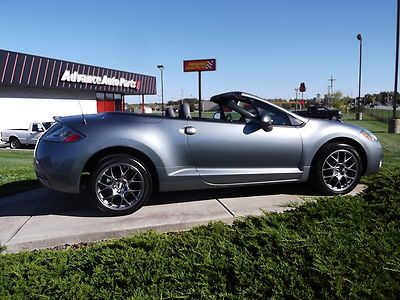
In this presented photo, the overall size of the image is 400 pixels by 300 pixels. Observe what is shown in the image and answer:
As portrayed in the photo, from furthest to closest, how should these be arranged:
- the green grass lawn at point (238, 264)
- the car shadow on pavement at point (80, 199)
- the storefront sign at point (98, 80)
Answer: the storefront sign at point (98, 80), the car shadow on pavement at point (80, 199), the green grass lawn at point (238, 264)

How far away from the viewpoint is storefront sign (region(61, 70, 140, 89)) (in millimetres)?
27080

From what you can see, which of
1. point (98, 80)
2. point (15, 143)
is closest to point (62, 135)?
point (15, 143)

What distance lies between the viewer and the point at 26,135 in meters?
19.5

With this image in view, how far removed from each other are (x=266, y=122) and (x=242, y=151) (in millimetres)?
461

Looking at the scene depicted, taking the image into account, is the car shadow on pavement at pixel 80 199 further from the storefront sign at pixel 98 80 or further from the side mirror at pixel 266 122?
the storefront sign at pixel 98 80

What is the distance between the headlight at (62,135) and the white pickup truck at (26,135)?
49.9ft

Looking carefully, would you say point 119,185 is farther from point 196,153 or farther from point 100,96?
point 100,96

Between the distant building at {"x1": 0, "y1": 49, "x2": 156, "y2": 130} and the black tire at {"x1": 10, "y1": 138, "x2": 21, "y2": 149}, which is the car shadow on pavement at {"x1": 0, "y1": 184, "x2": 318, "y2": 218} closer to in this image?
the distant building at {"x1": 0, "y1": 49, "x2": 156, "y2": 130}

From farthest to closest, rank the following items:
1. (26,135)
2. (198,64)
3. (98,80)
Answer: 1. (98,80)
2. (198,64)
3. (26,135)

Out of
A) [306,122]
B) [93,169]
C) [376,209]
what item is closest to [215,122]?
[306,122]

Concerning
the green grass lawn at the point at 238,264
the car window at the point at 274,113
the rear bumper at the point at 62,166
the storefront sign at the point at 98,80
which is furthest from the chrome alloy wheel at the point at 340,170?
the storefront sign at the point at 98,80

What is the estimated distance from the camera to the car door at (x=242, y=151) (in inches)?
179

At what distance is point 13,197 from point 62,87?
22832mm

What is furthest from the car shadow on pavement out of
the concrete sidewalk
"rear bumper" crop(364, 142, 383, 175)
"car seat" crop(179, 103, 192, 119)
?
"car seat" crop(179, 103, 192, 119)
